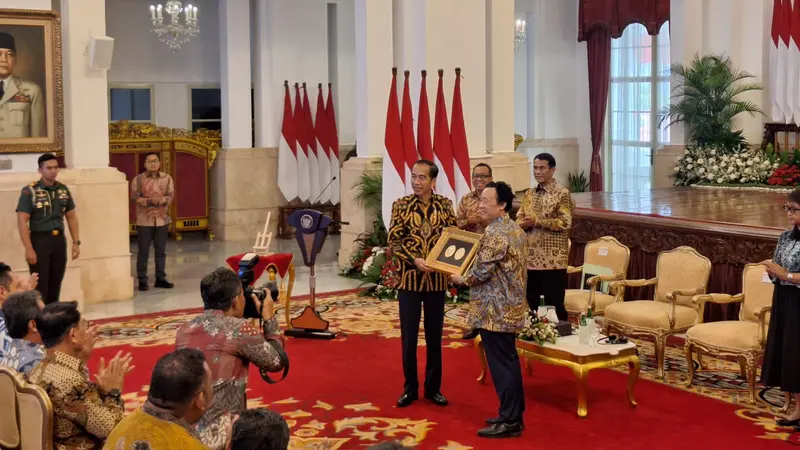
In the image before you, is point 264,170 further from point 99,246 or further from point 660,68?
point 660,68

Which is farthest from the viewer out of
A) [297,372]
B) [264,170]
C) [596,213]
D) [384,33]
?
[264,170]

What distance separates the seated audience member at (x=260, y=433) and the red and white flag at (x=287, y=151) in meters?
13.0

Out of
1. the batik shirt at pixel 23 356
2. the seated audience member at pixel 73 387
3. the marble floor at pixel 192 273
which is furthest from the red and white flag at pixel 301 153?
the seated audience member at pixel 73 387

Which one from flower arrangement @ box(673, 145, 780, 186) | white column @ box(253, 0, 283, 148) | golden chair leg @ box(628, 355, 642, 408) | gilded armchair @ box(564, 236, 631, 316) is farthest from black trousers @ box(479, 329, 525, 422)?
white column @ box(253, 0, 283, 148)

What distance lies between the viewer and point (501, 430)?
5918mm

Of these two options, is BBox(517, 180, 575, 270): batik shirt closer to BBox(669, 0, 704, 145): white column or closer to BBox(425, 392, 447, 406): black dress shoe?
BBox(425, 392, 447, 406): black dress shoe

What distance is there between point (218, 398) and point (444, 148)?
23.5 ft

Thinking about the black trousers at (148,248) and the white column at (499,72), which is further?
the white column at (499,72)

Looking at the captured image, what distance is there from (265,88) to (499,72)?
15.7ft

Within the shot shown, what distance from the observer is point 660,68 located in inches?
674

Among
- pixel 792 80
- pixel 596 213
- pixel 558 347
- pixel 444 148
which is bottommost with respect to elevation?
pixel 558 347

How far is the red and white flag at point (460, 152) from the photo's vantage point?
36.5 ft

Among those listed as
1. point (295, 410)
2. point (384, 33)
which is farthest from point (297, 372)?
point (384, 33)

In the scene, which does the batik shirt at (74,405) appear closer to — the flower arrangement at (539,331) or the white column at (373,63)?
the flower arrangement at (539,331)
